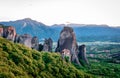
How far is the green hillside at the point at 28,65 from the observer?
215ft

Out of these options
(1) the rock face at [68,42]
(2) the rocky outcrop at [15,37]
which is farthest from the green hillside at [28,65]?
(1) the rock face at [68,42]

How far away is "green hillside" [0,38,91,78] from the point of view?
215ft

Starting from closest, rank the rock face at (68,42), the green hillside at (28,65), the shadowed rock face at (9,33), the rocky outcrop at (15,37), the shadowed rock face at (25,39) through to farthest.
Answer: the green hillside at (28,65), the rocky outcrop at (15,37), the shadowed rock face at (9,33), the shadowed rock face at (25,39), the rock face at (68,42)

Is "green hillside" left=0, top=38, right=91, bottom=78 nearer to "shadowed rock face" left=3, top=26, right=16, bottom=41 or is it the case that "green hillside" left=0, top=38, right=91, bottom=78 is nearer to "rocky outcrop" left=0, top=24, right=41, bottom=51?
"shadowed rock face" left=3, top=26, right=16, bottom=41

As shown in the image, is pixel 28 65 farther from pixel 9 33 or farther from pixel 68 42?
pixel 68 42

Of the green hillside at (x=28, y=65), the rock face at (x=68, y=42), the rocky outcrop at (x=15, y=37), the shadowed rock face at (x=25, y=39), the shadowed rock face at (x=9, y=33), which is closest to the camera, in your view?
the green hillside at (x=28, y=65)

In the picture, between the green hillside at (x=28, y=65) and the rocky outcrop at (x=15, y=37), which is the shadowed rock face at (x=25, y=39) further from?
the green hillside at (x=28, y=65)

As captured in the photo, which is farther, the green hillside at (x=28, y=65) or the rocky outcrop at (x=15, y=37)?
the rocky outcrop at (x=15, y=37)

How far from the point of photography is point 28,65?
73.3 m

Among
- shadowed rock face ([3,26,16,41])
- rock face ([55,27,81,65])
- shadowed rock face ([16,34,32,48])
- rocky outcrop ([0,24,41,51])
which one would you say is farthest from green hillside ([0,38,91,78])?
shadowed rock face ([16,34,32,48])

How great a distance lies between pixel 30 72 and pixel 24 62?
3.40 meters

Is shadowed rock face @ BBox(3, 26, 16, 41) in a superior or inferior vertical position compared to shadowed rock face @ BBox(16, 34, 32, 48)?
superior

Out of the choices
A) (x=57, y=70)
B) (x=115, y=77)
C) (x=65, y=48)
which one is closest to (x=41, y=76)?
(x=57, y=70)

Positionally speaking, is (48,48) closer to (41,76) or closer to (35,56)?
(35,56)
